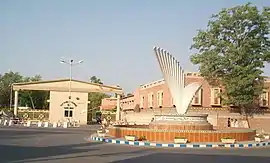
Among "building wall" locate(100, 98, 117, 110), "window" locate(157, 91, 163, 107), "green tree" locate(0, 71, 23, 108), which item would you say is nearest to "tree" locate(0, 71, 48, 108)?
"green tree" locate(0, 71, 23, 108)

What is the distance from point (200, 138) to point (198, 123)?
3.29 metres

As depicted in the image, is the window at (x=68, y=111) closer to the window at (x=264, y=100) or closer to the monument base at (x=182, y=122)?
the window at (x=264, y=100)

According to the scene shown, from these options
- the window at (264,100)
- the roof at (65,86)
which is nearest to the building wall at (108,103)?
the roof at (65,86)

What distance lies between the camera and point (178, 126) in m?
27.3

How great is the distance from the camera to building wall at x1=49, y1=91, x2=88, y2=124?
58.9 metres

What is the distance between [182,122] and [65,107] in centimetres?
3424

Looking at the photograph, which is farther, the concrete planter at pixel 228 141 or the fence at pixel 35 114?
the fence at pixel 35 114

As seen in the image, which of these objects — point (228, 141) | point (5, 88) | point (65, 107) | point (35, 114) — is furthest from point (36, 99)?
point (228, 141)

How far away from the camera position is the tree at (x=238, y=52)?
133ft

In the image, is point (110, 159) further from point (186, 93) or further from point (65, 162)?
point (186, 93)

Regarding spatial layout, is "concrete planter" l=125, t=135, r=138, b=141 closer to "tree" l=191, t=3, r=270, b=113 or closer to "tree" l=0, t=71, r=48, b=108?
"tree" l=191, t=3, r=270, b=113

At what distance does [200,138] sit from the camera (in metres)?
24.5

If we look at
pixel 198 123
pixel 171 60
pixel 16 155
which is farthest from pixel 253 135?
pixel 16 155

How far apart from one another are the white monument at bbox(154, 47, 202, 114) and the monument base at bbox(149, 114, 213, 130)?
1519mm
